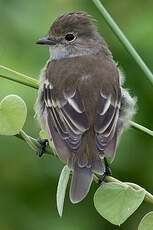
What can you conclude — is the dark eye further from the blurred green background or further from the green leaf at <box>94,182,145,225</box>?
the green leaf at <box>94,182,145,225</box>

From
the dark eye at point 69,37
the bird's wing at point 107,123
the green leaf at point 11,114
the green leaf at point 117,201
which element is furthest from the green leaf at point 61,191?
the dark eye at point 69,37

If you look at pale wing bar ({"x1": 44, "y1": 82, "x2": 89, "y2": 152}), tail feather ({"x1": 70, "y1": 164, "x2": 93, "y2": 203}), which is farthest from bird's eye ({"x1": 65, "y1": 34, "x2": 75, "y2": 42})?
tail feather ({"x1": 70, "y1": 164, "x2": 93, "y2": 203})

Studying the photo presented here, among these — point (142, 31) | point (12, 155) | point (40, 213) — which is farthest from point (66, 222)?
point (142, 31)

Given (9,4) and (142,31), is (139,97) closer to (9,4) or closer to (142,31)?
(142,31)

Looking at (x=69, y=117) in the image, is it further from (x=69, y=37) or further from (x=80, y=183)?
(x=69, y=37)

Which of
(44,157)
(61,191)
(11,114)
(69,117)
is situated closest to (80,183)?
(61,191)
